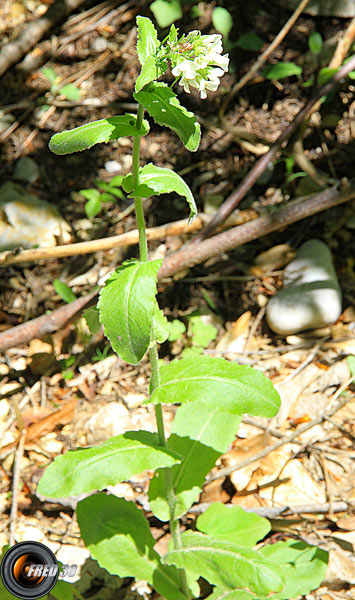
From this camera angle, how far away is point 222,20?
11.7 ft

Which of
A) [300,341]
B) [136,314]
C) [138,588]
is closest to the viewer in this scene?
[136,314]

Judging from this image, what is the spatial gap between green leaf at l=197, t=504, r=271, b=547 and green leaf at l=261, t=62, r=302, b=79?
276 centimetres

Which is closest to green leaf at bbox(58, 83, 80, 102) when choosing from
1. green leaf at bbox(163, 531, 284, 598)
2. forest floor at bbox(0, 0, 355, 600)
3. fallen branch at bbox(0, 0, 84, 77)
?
forest floor at bbox(0, 0, 355, 600)

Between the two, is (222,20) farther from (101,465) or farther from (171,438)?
(101,465)

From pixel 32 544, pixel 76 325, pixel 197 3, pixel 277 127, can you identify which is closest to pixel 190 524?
pixel 32 544

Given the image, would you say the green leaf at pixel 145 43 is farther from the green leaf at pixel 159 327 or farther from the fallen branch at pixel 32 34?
the fallen branch at pixel 32 34

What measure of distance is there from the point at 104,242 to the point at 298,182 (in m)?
1.40

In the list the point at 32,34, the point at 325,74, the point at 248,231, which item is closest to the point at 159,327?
the point at 248,231

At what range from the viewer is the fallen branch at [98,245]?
126 inches

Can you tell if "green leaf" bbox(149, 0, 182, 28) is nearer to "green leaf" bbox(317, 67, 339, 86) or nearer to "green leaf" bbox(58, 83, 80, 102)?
"green leaf" bbox(58, 83, 80, 102)

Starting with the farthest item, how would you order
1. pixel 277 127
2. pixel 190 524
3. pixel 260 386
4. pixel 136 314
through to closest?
pixel 277 127 → pixel 190 524 → pixel 260 386 → pixel 136 314

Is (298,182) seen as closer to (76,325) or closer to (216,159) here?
(216,159)

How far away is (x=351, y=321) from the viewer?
3.26 meters

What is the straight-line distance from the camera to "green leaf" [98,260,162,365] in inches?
63.9
